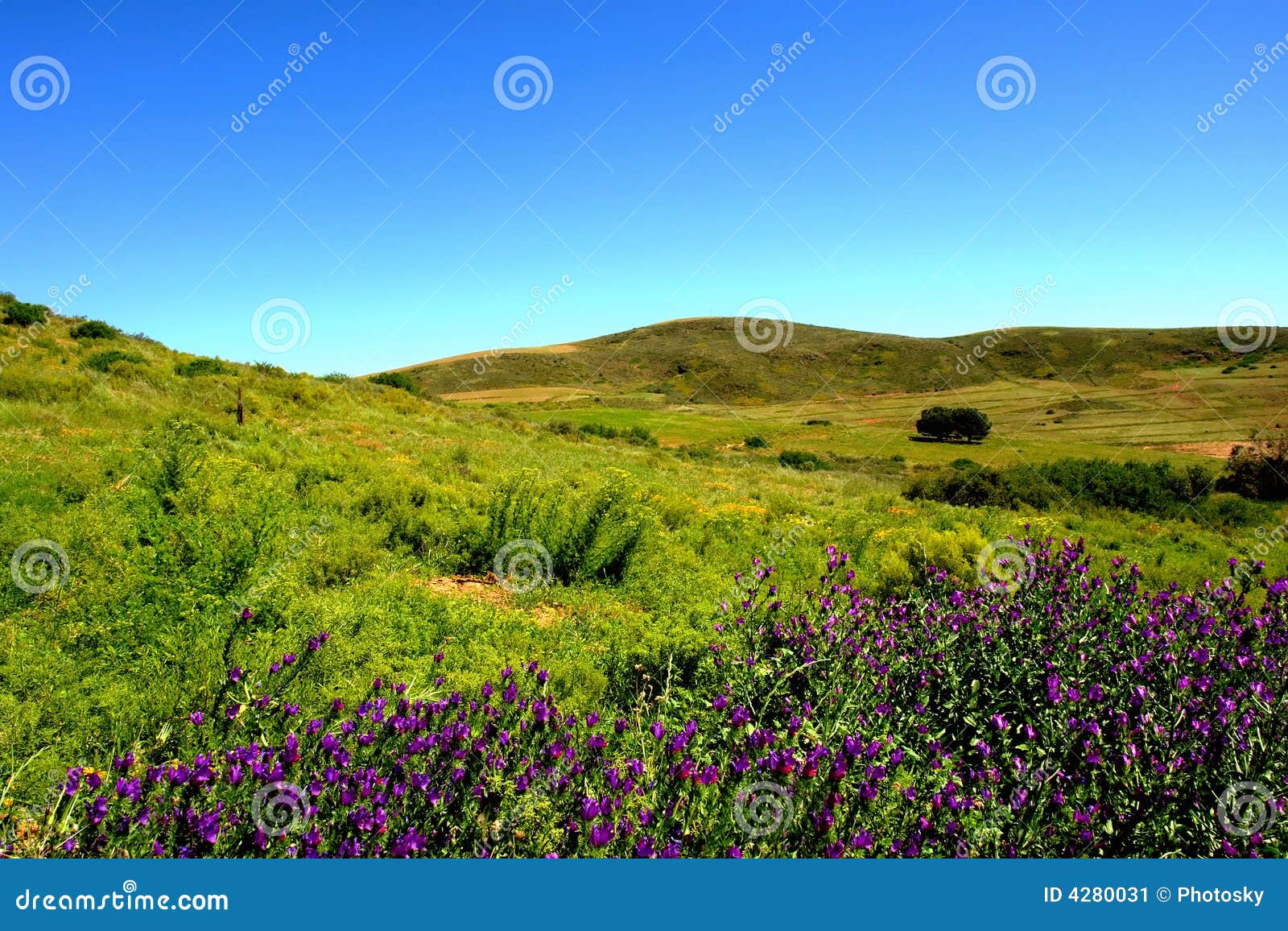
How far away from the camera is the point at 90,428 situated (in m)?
12.1

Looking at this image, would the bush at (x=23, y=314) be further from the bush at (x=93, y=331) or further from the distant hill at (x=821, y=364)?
the distant hill at (x=821, y=364)

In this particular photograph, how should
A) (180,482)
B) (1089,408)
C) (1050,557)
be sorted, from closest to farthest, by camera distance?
(1050,557), (180,482), (1089,408)

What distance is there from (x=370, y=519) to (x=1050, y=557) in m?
7.51

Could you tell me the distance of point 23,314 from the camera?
973 inches

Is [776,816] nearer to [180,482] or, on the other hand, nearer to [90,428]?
[180,482]

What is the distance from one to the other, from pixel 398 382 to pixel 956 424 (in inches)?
1260

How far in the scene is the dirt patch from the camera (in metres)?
6.14

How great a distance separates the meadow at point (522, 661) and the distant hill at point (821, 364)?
4464cm

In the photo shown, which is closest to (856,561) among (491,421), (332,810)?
(332,810)

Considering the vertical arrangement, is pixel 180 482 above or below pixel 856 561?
above

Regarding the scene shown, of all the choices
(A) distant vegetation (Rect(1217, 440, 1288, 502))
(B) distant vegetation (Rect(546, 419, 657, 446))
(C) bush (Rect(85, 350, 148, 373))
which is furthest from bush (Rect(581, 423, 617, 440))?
(A) distant vegetation (Rect(1217, 440, 1288, 502))

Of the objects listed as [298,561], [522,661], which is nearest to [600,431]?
[298,561]

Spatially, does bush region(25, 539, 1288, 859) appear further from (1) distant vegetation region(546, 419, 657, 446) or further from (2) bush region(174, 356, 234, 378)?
(1) distant vegetation region(546, 419, 657, 446)

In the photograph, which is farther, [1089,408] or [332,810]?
[1089,408]
